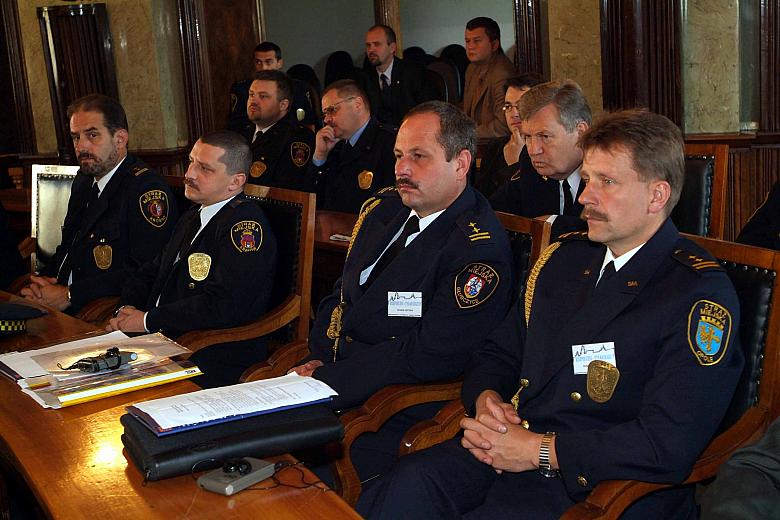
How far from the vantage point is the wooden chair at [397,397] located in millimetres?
2273

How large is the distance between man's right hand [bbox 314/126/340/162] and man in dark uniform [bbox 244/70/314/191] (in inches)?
7.4

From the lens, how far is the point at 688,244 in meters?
Answer: 2.00

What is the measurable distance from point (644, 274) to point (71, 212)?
9.25 feet

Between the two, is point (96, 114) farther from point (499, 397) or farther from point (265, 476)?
point (265, 476)

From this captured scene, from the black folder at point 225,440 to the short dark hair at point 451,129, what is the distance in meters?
1.08

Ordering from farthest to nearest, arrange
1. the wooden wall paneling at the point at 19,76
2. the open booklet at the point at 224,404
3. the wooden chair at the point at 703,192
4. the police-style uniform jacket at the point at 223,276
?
the wooden wall paneling at the point at 19,76, the police-style uniform jacket at the point at 223,276, the wooden chair at the point at 703,192, the open booklet at the point at 224,404

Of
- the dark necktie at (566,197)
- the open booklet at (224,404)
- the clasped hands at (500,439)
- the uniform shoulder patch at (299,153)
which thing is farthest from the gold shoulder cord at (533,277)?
the uniform shoulder patch at (299,153)

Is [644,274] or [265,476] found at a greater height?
[644,274]

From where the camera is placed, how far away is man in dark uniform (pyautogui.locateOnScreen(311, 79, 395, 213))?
473 centimetres

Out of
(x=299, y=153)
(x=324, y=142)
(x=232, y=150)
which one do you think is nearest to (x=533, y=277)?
(x=232, y=150)

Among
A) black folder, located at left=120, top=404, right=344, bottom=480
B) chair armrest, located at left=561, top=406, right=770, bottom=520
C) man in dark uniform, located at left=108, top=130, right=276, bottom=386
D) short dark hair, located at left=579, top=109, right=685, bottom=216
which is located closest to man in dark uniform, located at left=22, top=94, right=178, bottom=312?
man in dark uniform, located at left=108, top=130, right=276, bottom=386

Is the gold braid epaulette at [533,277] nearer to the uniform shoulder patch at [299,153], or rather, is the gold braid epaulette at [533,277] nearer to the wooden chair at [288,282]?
the wooden chair at [288,282]

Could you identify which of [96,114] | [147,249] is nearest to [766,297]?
[147,249]

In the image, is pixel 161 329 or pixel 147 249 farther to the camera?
pixel 147 249
